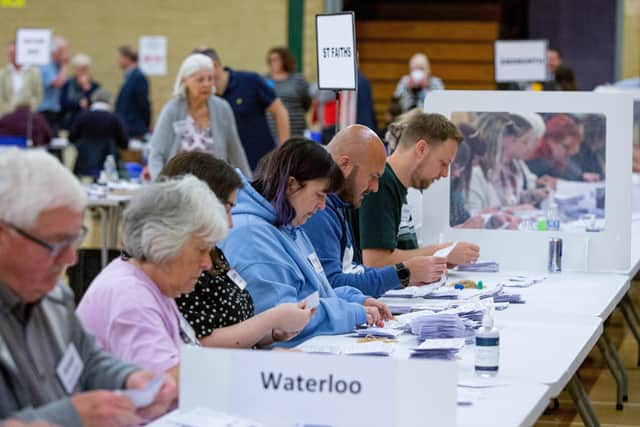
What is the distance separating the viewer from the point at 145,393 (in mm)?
2441

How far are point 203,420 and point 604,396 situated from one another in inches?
157

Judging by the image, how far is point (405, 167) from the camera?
5.30 meters

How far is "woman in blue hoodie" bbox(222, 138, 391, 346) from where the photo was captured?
3824mm

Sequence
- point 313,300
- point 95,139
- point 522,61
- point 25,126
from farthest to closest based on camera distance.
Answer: point 25,126
point 522,61
point 95,139
point 313,300

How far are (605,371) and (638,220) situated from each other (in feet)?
3.88

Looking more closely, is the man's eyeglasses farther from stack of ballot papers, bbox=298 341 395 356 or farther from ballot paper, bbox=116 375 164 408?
stack of ballot papers, bbox=298 341 395 356

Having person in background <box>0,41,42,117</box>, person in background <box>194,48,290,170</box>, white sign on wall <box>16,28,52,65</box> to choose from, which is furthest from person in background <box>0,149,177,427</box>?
person in background <box>0,41,42,117</box>

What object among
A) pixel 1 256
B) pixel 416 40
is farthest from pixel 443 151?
pixel 416 40

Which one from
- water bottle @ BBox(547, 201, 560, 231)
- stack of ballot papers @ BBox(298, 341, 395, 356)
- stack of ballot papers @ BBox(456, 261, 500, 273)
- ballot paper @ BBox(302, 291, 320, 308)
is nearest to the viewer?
stack of ballot papers @ BBox(298, 341, 395, 356)

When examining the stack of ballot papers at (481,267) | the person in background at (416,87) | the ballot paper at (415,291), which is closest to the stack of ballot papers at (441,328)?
the ballot paper at (415,291)

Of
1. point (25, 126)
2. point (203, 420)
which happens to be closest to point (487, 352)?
point (203, 420)

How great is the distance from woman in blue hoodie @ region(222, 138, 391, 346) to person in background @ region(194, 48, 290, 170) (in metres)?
4.80

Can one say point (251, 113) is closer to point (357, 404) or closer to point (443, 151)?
point (443, 151)

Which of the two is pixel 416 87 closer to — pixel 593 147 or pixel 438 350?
pixel 593 147
